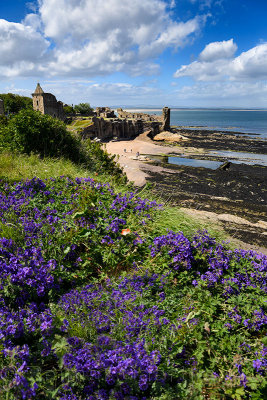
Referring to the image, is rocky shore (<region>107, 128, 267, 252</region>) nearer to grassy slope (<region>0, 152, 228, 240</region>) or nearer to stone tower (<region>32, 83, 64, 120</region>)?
grassy slope (<region>0, 152, 228, 240</region>)

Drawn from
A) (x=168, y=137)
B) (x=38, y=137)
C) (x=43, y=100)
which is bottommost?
(x=38, y=137)

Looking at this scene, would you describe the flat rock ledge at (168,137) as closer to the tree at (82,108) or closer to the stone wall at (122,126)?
the stone wall at (122,126)

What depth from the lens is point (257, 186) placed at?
26156mm

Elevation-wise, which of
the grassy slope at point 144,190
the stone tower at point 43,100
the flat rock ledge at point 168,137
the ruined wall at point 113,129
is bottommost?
the grassy slope at point 144,190

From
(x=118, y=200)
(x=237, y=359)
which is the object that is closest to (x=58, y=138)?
(x=118, y=200)

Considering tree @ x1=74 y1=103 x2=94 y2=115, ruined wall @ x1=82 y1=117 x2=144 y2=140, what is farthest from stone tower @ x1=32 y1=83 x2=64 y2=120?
tree @ x1=74 y1=103 x2=94 y2=115

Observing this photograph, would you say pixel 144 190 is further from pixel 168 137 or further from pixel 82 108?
pixel 82 108

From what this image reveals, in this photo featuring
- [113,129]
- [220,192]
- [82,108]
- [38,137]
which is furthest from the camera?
[82,108]

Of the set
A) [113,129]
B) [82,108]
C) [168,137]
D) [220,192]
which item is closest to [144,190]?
[220,192]

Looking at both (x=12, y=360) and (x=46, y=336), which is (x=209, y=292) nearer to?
(x=46, y=336)

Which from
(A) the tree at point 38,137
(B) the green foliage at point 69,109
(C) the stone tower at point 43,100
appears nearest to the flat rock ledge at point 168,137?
(B) the green foliage at point 69,109

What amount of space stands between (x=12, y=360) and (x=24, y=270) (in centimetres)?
102

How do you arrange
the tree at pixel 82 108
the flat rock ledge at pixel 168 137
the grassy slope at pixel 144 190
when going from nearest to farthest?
the grassy slope at pixel 144 190, the flat rock ledge at pixel 168 137, the tree at pixel 82 108

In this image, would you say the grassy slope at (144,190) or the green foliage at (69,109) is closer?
the grassy slope at (144,190)
